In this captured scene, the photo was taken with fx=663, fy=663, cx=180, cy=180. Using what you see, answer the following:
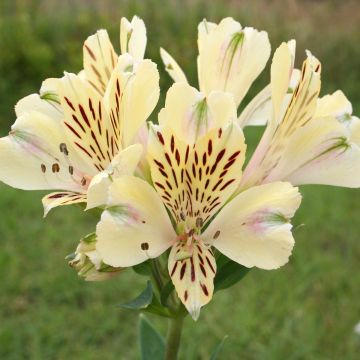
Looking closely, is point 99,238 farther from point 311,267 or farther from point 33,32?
point 33,32

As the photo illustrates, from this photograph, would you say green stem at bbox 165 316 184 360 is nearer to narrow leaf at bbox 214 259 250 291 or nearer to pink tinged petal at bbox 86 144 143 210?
narrow leaf at bbox 214 259 250 291

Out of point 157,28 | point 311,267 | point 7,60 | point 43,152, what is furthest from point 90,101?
point 157,28

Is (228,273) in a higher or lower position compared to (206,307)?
higher

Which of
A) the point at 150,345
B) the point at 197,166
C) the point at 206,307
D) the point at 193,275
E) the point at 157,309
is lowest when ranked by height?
the point at 206,307

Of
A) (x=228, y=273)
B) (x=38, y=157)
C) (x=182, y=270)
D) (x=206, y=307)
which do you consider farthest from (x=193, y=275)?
(x=206, y=307)

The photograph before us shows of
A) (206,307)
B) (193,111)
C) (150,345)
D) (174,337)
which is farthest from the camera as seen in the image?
(206,307)

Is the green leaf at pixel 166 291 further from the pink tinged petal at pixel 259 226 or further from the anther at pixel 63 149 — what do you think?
the anther at pixel 63 149

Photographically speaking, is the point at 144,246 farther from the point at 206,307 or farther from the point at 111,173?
the point at 206,307
